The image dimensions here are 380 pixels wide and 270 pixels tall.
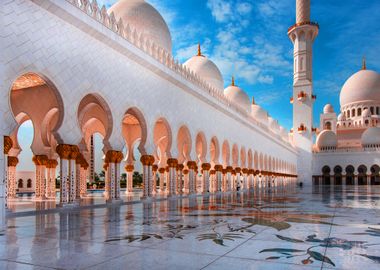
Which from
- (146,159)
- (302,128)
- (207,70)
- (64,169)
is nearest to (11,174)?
(146,159)

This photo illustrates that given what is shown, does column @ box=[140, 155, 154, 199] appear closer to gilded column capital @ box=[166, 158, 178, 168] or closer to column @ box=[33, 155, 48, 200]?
gilded column capital @ box=[166, 158, 178, 168]

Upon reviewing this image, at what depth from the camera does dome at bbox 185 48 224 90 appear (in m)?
17.1

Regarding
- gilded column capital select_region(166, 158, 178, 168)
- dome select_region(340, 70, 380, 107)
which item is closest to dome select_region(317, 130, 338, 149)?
dome select_region(340, 70, 380, 107)

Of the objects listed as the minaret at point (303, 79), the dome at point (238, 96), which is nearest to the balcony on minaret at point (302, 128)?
the minaret at point (303, 79)

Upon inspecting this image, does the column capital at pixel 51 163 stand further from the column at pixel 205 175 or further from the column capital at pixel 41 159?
the column at pixel 205 175

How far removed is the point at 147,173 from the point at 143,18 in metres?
4.76

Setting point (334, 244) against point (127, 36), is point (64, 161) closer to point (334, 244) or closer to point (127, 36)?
point (127, 36)

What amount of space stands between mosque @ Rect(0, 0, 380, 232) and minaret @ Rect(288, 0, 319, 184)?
9.85m

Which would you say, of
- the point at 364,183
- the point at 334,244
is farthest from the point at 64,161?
the point at 364,183

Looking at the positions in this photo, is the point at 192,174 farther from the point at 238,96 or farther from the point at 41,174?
the point at 238,96

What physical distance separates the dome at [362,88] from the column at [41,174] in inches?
1341

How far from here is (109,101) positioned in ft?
27.2

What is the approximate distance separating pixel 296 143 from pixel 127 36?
27229 millimetres

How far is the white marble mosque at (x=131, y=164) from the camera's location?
298 centimetres
